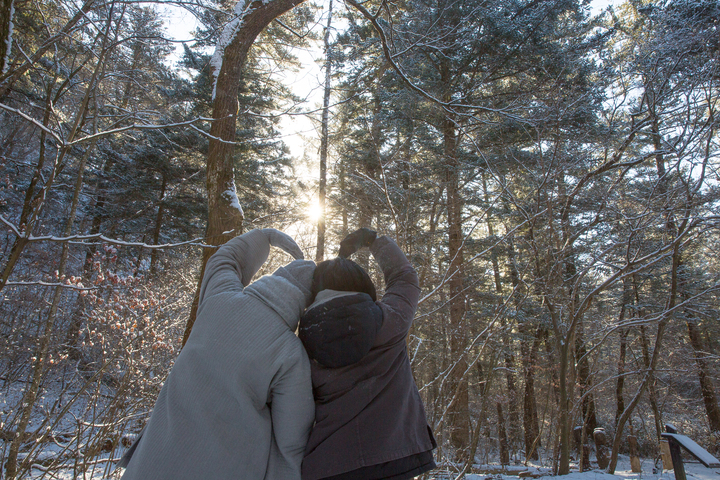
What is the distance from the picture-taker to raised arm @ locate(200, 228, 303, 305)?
4.09 ft

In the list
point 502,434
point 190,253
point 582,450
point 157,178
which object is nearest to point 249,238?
point 582,450

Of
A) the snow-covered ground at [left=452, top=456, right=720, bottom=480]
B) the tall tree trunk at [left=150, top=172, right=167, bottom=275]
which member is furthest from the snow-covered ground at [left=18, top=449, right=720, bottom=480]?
the tall tree trunk at [left=150, top=172, right=167, bottom=275]

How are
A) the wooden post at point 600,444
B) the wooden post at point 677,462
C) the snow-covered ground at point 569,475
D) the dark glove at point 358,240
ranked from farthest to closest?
1. the wooden post at point 600,444
2. the wooden post at point 677,462
3. the snow-covered ground at point 569,475
4. the dark glove at point 358,240

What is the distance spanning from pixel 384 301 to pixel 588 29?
9.02m

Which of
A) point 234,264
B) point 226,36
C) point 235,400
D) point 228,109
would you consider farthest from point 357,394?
point 226,36

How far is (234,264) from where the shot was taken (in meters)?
1.37

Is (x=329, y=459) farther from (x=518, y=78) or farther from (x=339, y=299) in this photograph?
(x=518, y=78)

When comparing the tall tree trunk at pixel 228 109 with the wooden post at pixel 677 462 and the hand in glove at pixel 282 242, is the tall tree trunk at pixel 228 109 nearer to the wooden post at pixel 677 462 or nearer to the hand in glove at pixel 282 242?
the hand in glove at pixel 282 242

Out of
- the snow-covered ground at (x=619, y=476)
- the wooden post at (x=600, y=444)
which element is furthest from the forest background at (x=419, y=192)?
the wooden post at (x=600, y=444)

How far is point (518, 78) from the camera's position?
8844mm

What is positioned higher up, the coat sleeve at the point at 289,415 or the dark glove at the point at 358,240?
the dark glove at the point at 358,240

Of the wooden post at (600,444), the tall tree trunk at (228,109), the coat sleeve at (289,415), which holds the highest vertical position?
the tall tree trunk at (228,109)

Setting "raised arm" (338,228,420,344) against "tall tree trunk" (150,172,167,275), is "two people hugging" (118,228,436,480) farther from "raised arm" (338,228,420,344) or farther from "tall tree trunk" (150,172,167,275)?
"tall tree trunk" (150,172,167,275)

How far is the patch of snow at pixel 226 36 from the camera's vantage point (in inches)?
121
